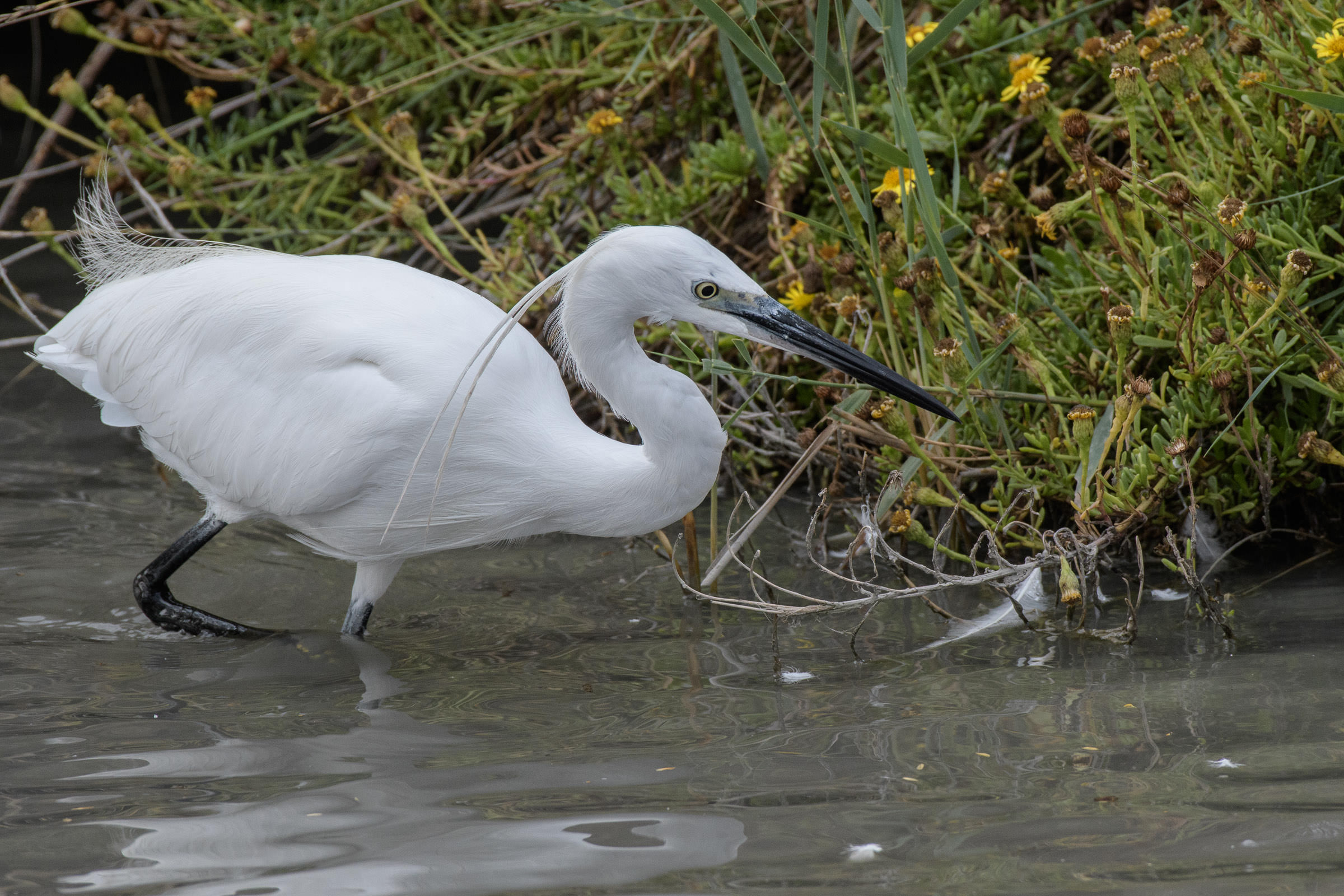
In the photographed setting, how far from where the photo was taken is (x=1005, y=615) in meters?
2.94

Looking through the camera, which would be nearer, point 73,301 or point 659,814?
point 659,814

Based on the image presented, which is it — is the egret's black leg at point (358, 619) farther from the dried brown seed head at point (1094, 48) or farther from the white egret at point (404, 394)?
the dried brown seed head at point (1094, 48)

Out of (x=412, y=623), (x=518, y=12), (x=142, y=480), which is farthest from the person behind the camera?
(x=518, y=12)

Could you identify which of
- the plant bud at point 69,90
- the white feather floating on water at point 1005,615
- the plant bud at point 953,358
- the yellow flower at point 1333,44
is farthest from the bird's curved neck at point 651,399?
the plant bud at point 69,90

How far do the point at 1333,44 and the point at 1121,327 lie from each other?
0.79 m

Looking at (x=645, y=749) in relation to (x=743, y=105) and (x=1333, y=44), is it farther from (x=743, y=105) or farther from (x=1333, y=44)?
(x=1333, y=44)

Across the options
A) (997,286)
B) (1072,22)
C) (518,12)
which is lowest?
(997,286)

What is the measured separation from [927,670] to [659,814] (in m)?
0.84

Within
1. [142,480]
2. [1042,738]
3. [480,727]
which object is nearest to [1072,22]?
[1042,738]

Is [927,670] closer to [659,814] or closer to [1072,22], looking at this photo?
[659,814]

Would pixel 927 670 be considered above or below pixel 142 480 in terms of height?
below

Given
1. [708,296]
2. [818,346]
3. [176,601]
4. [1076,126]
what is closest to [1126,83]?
[1076,126]

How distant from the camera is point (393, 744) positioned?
245cm

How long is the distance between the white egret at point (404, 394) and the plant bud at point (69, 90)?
2.04 ft
